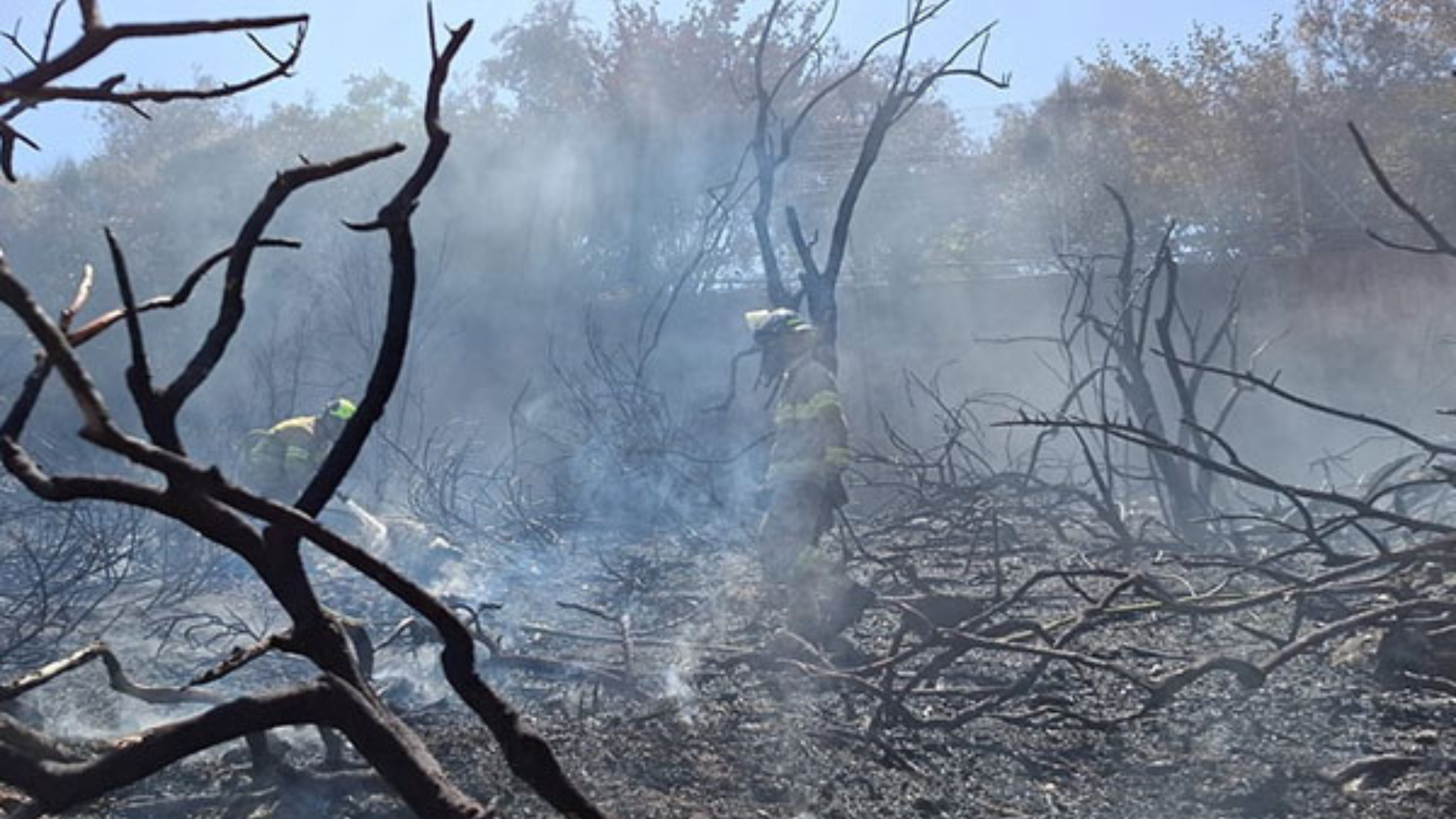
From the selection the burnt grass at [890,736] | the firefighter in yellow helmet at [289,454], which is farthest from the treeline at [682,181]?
the burnt grass at [890,736]

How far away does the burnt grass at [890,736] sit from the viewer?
3.58 metres

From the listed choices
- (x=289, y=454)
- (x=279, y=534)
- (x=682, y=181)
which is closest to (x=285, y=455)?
(x=289, y=454)

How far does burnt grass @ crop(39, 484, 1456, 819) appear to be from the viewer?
358 centimetres

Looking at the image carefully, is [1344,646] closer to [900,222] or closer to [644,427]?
[644,427]

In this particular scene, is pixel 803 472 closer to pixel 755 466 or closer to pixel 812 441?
pixel 812 441

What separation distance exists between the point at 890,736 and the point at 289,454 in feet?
17.3

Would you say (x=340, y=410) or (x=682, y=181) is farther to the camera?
(x=682, y=181)

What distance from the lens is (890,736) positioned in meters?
4.39

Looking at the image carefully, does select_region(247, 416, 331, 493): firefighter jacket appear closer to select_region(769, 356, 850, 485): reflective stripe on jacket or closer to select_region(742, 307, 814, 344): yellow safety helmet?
select_region(742, 307, 814, 344): yellow safety helmet

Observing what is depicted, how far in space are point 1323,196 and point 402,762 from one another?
2033 cm

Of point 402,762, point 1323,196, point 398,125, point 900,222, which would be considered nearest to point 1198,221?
point 1323,196

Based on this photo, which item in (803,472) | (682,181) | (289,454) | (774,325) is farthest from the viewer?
(682,181)

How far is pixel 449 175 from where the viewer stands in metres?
20.0

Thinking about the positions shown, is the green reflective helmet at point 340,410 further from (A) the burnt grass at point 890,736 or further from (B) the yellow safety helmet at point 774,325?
(B) the yellow safety helmet at point 774,325
